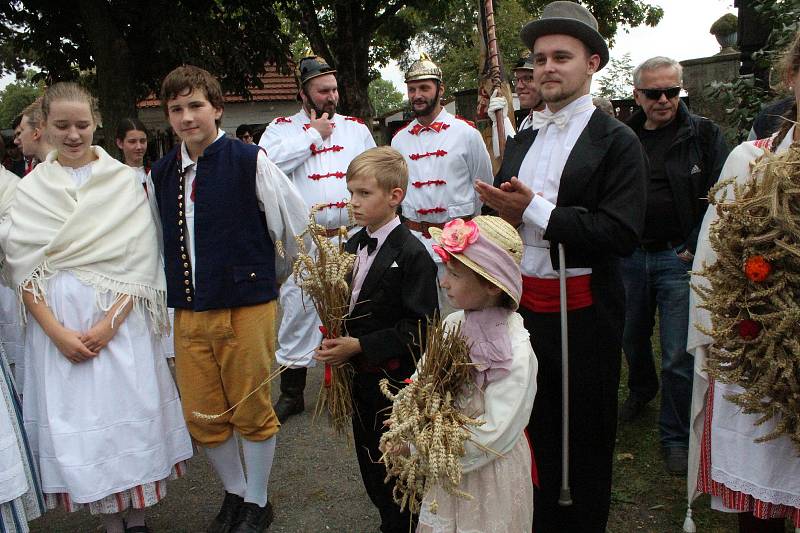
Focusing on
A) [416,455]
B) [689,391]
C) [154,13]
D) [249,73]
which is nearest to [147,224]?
[416,455]

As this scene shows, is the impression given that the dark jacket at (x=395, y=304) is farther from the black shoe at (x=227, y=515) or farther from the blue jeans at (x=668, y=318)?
the blue jeans at (x=668, y=318)

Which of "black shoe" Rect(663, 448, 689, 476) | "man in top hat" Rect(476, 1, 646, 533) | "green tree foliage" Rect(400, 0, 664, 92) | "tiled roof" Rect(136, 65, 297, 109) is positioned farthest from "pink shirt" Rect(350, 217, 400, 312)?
"tiled roof" Rect(136, 65, 297, 109)

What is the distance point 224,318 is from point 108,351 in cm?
54

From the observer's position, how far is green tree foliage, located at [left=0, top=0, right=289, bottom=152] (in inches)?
450

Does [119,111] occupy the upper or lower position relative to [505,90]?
upper

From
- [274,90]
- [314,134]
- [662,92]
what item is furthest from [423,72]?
[274,90]

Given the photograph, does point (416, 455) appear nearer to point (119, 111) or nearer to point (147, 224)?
point (147, 224)

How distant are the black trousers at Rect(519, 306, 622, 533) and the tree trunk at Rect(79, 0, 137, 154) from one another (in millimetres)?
10169

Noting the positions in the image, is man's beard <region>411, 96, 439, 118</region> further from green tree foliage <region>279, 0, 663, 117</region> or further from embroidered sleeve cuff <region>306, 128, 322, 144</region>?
green tree foliage <region>279, 0, 663, 117</region>

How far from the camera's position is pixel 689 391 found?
3.95 meters

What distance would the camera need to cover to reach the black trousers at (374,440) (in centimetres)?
302

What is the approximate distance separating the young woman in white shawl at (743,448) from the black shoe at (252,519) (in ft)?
6.68

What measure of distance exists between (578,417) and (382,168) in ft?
4.28

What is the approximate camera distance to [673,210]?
3998 millimetres
